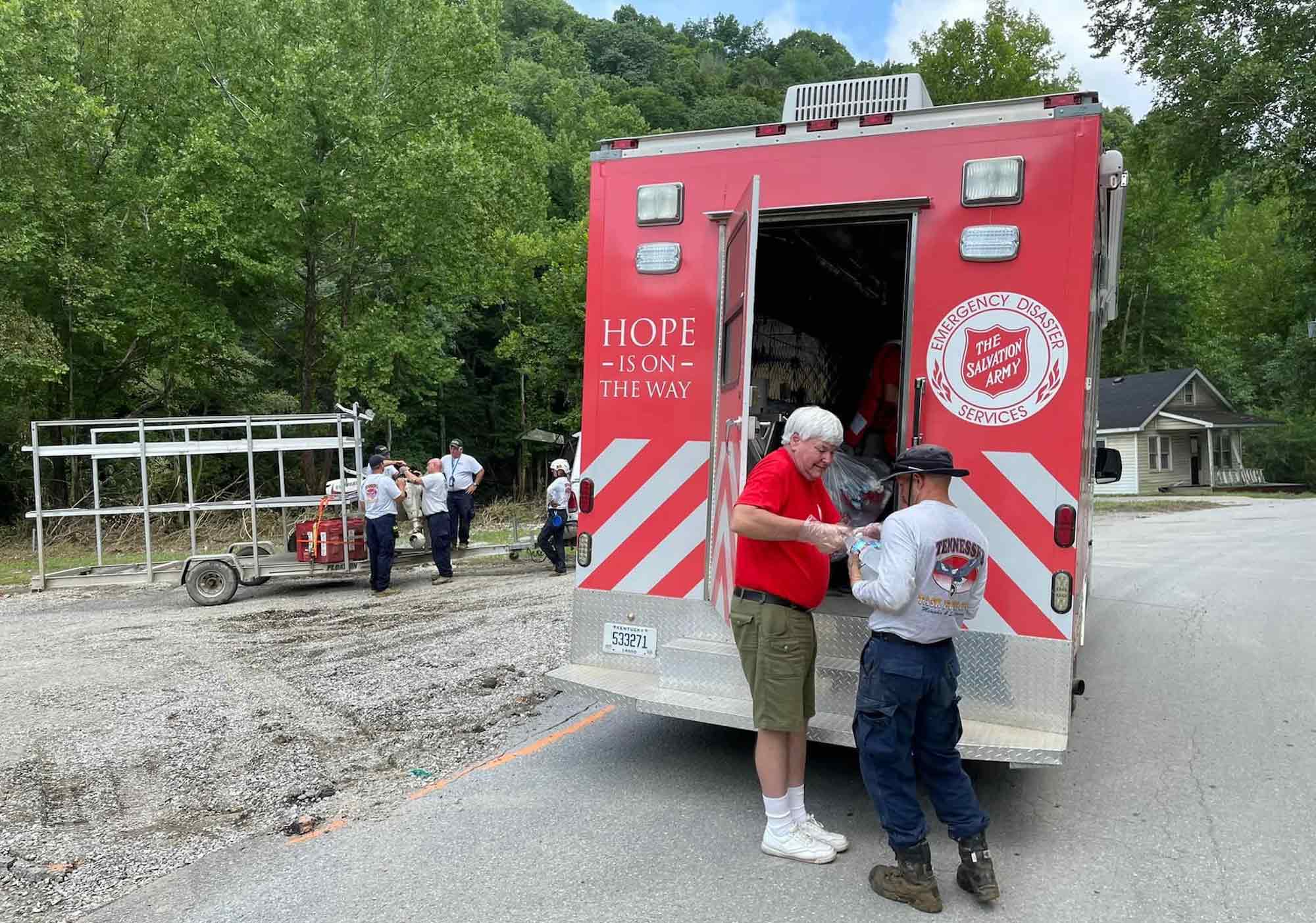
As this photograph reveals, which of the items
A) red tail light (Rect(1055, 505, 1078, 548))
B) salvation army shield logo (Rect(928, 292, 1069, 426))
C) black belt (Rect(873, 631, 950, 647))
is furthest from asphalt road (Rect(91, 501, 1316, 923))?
salvation army shield logo (Rect(928, 292, 1069, 426))

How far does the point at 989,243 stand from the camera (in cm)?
426

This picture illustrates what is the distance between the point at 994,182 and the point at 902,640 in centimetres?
215

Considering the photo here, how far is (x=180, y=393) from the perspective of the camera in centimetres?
2606

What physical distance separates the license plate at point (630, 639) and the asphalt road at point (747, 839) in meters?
0.61

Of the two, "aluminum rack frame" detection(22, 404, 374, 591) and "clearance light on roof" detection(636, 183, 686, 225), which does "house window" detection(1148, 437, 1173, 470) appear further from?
"clearance light on roof" detection(636, 183, 686, 225)

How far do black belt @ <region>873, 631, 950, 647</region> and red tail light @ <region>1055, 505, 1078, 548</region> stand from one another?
0.93 metres

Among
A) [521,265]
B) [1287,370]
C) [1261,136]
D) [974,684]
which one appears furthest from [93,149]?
[1287,370]

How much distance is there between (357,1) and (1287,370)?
35590 mm

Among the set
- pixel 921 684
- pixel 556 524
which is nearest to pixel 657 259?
pixel 921 684

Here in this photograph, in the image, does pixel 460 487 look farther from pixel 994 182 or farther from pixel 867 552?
pixel 867 552

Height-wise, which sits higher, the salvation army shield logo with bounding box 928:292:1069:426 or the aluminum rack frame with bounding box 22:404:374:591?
the salvation army shield logo with bounding box 928:292:1069:426

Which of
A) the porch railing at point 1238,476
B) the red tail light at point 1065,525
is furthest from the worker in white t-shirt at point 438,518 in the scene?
the porch railing at point 1238,476

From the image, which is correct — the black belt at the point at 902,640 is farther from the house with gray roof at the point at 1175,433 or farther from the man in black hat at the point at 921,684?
the house with gray roof at the point at 1175,433

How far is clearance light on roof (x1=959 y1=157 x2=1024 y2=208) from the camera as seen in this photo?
420cm
